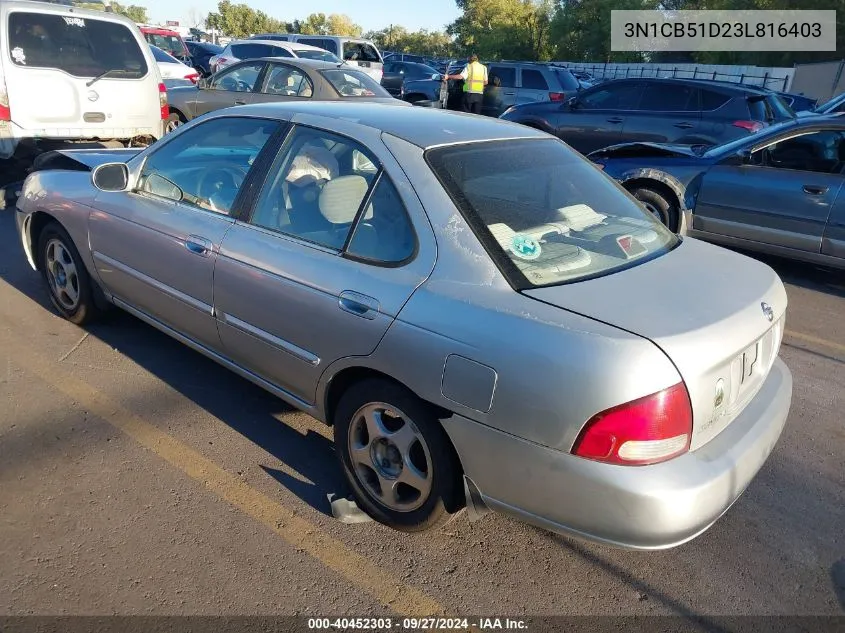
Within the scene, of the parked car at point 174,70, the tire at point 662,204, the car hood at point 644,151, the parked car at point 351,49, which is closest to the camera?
the tire at point 662,204

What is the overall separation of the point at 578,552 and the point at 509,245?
1.25 meters

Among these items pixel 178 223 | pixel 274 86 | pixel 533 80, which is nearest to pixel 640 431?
pixel 178 223

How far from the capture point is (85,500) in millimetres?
2887

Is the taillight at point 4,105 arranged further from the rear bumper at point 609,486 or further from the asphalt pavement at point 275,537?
the rear bumper at point 609,486

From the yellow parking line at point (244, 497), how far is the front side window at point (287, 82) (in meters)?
6.28

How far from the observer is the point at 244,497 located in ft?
9.73

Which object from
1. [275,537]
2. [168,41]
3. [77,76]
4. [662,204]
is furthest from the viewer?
[168,41]

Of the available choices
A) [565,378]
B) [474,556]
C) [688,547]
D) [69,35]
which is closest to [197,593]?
[474,556]

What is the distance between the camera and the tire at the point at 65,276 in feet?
14.1

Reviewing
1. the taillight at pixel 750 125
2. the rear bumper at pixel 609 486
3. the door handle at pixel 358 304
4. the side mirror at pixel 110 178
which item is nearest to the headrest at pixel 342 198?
the door handle at pixel 358 304

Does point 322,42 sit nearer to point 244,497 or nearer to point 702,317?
point 244,497

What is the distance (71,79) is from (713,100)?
834cm

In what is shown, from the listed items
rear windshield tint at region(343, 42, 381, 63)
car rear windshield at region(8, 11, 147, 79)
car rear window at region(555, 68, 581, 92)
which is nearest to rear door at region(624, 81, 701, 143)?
car rear window at region(555, 68, 581, 92)

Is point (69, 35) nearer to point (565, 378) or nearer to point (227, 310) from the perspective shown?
point (227, 310)
